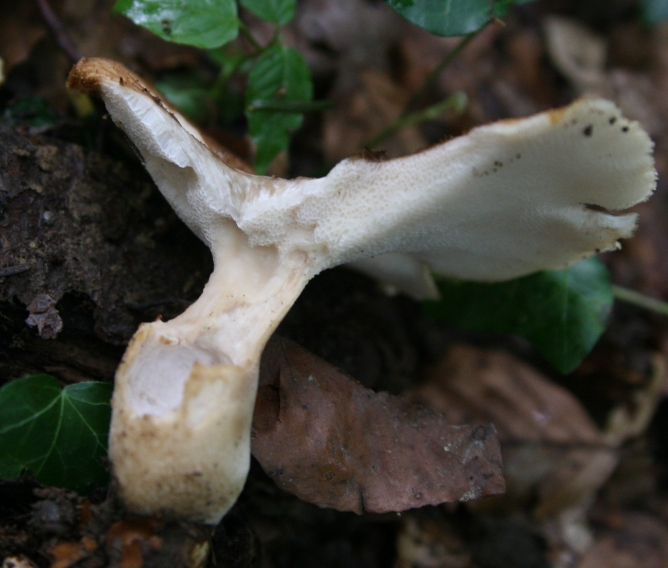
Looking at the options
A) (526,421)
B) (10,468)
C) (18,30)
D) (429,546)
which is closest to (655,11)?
(526,421)

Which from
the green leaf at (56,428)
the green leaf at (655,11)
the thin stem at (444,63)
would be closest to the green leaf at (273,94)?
the thin stem at (444,63)

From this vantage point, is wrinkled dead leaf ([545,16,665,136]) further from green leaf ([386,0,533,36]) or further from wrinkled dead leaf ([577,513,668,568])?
wrinkled dead leaf ([577,513,668,568])

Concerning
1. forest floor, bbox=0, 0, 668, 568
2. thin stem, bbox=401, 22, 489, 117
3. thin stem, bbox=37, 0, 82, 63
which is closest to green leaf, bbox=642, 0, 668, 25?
forest floor, bbox=0, 0, 668, 568

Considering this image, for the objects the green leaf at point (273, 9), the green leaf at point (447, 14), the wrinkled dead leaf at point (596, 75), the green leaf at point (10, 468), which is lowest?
the wrinkled dead leaf at point (596, 75)

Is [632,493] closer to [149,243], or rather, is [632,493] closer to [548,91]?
[548,91]

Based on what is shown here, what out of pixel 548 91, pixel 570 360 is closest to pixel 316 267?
pixel 570 360

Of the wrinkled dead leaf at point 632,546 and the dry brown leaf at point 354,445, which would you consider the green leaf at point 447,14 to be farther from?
the wrinkled dead leaf at point 632,546

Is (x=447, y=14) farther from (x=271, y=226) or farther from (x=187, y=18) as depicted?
(x=271, y=226)
